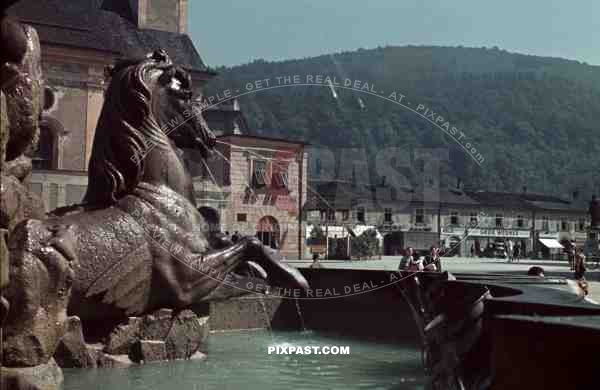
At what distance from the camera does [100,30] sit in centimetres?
3716

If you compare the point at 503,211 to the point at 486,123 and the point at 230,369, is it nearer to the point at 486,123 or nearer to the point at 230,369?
the point at 486,123

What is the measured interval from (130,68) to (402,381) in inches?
144

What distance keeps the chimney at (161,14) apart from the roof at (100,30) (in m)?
0.46

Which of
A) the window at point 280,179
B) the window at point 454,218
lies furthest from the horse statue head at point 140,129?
the window at point 454,218

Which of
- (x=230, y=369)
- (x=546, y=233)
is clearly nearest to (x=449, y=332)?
(x=230, y=369)

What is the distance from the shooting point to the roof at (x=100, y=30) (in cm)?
3231

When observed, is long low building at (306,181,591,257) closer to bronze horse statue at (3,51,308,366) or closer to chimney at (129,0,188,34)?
chimney at (129,0,188,34)

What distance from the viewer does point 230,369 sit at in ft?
20.6

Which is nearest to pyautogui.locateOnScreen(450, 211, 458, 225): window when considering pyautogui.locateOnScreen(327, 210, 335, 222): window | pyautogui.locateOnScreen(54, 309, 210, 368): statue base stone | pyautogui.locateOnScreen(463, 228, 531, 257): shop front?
pyautogui.locateOnScreen(463, 228, 531, 257): shop front

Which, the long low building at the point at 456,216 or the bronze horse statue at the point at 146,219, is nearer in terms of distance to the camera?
the bronze horse statue at the point at 146,219

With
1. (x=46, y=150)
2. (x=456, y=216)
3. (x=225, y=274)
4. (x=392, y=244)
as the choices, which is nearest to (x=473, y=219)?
(x=456, y=216)

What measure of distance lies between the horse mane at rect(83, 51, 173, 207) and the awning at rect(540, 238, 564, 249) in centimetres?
7056

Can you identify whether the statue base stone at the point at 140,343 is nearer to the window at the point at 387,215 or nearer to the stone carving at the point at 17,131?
the stone carving at the point at 17,131

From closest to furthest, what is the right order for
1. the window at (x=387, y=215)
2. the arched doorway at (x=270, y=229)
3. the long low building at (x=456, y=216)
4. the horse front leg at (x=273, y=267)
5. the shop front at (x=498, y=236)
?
the horse front leg at (x=273, y=267), the arched doorway at (x=270, y=229), the long low building at (x=456, y=216), the window at (x=387, y=215), the shop front at (x=498, y=236)
